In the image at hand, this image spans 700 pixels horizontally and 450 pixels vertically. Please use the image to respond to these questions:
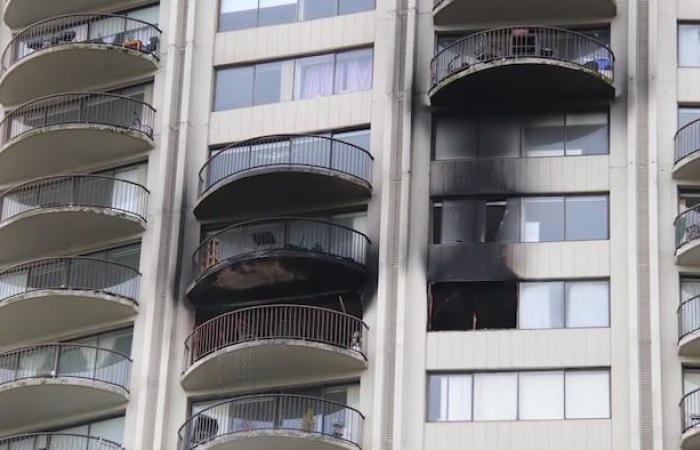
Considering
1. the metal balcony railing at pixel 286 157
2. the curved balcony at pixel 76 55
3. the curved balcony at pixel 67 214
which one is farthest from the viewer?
the curved balcony at pixel 76 55

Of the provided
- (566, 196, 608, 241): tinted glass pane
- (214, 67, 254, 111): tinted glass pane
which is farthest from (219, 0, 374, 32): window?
(566, 196, 608, 241): tinted glass pane

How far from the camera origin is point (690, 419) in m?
51.6

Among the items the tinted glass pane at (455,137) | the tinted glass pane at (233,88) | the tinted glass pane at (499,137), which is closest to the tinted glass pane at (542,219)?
the tinted glass pane at (499,137)

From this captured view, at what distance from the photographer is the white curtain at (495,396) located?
5294cm

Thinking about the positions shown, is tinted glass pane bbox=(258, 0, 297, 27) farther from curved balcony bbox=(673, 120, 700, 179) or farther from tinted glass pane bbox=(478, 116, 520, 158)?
curved balcony bbox=(673, 120, 700, 179)

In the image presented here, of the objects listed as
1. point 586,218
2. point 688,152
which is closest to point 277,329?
point 586,218

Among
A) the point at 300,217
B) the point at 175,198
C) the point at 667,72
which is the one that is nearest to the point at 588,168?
the point at 667,72

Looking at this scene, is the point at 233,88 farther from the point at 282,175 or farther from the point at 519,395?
the point at 519,395

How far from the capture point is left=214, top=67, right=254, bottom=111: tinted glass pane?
59.6m

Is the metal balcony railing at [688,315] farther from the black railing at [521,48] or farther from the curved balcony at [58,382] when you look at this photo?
the curved balcony at [58,382]

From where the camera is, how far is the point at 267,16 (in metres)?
60.7

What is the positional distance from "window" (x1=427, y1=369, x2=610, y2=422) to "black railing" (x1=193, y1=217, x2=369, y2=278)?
467 cm

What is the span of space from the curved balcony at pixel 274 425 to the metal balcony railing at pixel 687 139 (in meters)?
11.2

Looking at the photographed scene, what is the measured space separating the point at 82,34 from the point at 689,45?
63.1ft
